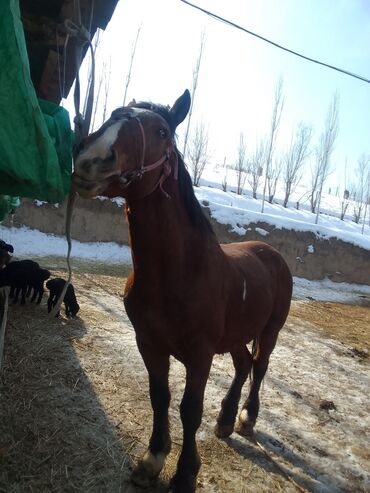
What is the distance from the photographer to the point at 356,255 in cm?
1611

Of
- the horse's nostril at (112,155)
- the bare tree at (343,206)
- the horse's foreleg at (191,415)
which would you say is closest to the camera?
the horse's nostril at (112,155)

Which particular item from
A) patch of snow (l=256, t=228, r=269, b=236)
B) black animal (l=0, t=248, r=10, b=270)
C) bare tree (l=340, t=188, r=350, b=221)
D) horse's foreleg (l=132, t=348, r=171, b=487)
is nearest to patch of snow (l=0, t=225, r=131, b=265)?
black animal (l=0, t=248, r=10, b=270)

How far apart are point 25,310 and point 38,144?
14.9ft

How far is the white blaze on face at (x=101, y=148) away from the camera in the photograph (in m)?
1.64

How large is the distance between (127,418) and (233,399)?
940 millimetres

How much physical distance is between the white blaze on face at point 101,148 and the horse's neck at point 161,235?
48 centimetres

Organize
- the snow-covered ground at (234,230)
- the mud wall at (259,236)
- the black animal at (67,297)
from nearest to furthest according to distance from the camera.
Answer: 1. the black animal at (67,297)
2. the snow-covered ground at (234,230)
3. the mud wall at (259,236)

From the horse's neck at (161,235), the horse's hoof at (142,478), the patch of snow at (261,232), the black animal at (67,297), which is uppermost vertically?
the horse's neck at (161,235)

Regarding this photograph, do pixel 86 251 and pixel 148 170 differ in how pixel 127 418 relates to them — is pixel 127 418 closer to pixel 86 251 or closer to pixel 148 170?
pixel 148 170

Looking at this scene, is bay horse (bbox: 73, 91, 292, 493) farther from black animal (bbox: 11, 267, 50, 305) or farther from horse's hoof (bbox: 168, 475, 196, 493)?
black animal (bbox: 11, 267, 50, 305)

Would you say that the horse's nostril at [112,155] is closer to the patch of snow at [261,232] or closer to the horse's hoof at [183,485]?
the horse's hoof at [183,485]

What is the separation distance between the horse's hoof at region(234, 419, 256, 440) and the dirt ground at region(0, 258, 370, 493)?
2.7 inches

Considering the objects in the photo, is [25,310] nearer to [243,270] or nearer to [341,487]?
[243,270]

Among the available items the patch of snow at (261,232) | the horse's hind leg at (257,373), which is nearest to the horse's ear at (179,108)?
the horse's hind leg at (257,373)
